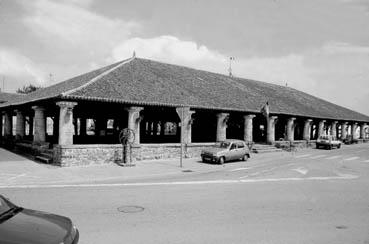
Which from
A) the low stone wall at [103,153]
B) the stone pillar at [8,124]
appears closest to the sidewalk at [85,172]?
the low stone wall at [103,153]

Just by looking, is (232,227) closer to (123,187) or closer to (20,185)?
(123,187)

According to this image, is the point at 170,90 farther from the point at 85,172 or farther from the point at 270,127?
the point at 270,127

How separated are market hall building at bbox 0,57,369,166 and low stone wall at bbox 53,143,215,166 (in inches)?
2.0

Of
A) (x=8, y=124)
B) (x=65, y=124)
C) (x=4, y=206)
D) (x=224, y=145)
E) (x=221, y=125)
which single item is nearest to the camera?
(x=4, y=206)

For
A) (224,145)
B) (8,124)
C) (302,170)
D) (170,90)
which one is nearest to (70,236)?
(302,170)

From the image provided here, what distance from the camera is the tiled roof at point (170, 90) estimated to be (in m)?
20.2

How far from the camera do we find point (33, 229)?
14.6ft

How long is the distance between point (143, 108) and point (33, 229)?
16465 mm

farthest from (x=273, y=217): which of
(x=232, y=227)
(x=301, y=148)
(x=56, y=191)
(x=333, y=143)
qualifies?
(x=333, y=143)

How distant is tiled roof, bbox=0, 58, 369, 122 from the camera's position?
20.2m

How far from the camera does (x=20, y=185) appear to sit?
41.5 ft

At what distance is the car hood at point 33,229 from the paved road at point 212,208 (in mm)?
1625

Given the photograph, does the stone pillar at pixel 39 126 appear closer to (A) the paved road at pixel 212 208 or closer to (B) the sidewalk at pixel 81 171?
(B) the sidewalk at pixel 81 171

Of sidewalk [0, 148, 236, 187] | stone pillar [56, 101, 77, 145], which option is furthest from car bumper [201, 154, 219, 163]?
stone pillar [56, 101, 77, 145]
